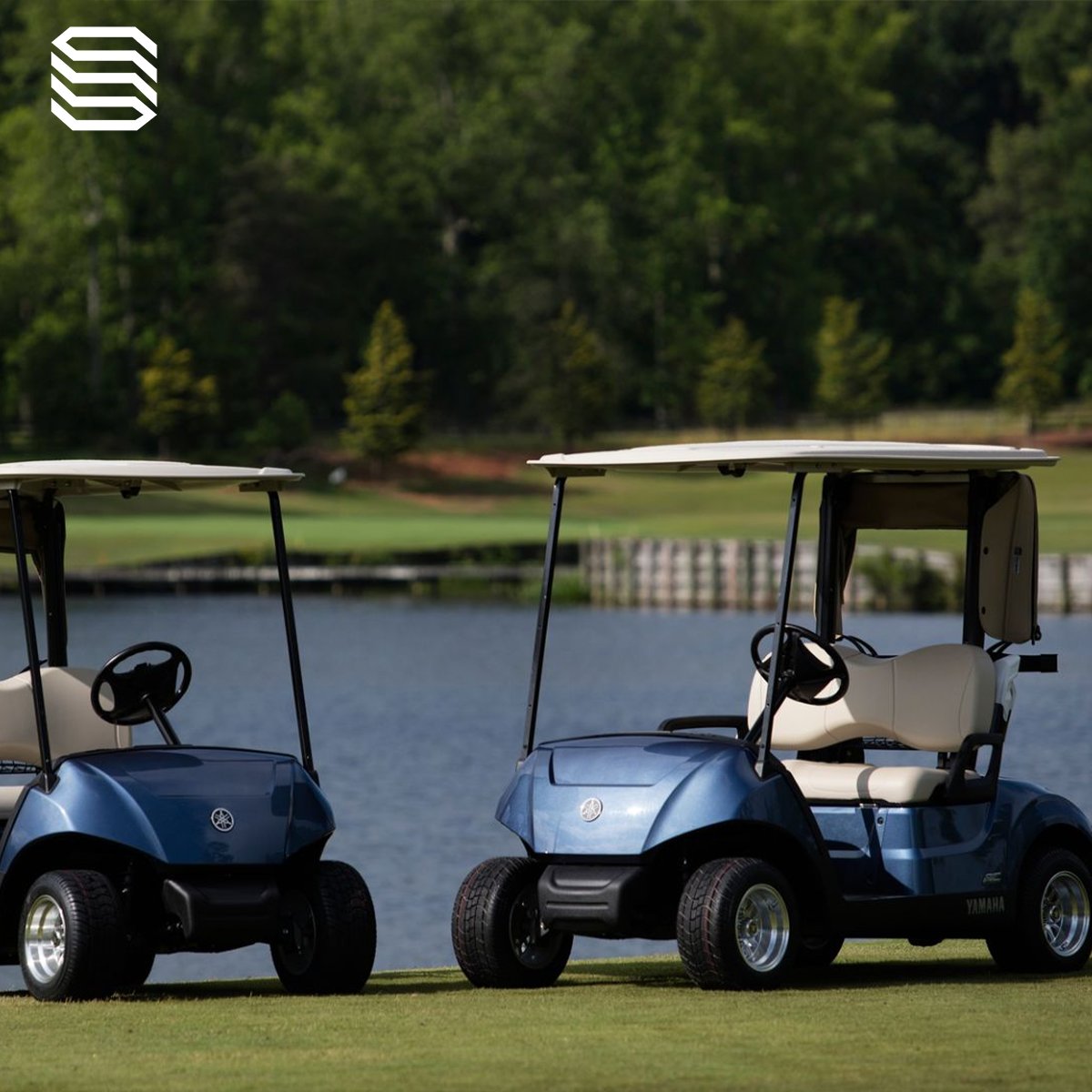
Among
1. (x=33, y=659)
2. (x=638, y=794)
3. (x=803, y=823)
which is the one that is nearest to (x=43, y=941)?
(x=33, y=659)

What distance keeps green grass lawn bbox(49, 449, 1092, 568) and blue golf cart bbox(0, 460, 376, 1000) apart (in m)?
49.9

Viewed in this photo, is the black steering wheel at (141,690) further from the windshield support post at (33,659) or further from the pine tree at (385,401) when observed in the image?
the pine tree at (385,401)

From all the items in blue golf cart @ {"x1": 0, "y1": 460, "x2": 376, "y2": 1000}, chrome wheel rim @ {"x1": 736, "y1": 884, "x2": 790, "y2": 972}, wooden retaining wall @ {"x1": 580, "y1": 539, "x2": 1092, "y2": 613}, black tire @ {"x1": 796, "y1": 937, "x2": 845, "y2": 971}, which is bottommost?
wooden retaining wall @ {"x1": 580, "y1": 539, "x2": 1092, "y2": 613}

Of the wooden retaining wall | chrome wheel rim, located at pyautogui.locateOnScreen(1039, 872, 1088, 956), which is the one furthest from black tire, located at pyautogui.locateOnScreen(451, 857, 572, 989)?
the wooden retaining wall

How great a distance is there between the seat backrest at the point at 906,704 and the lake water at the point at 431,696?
679cm

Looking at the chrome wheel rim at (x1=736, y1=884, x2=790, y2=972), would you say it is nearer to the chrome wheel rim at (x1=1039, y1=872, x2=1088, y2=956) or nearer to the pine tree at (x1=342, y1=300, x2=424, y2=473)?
the chrome wheel rim at (x1=1039, y1=872, x2=1088, y2=956)

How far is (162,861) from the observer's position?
337 inches

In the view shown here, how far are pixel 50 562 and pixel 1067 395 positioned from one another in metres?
92.0

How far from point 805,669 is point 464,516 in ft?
232

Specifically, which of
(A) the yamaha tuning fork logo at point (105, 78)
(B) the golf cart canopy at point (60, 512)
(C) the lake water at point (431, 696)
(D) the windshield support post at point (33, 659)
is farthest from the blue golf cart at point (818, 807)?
(A) the yamaha tuning fork logo at point (105, 78)

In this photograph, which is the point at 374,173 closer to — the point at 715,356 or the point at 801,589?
the point at 715,356

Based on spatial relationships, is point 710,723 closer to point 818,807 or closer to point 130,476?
point 818,807

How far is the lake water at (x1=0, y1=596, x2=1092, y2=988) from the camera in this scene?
68.1 ft

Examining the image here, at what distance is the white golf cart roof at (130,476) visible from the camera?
920 cm
